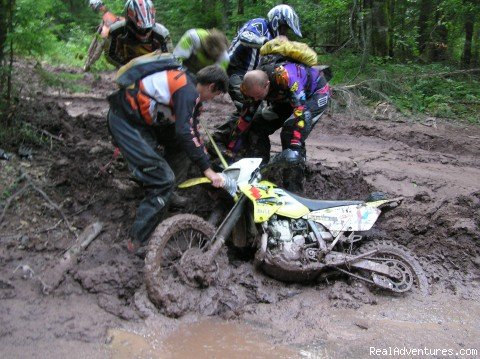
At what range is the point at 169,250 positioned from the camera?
384 centimetres

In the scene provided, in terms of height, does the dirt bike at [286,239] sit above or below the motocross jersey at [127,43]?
below

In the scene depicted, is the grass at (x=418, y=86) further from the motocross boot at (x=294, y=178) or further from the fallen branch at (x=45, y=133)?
the fallen branch at (x=45, y=133)

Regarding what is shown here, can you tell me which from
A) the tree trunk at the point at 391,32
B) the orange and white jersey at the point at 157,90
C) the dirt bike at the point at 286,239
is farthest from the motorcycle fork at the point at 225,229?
the tree trunk at the point at 391,32

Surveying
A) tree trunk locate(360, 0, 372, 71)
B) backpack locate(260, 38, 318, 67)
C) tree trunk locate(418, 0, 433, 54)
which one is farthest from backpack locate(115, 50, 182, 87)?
tree trunk locate(418, 0, 433, 54)

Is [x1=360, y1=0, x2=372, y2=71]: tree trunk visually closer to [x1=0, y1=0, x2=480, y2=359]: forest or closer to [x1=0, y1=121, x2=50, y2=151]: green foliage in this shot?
[x1=0, y1=0, x2=480, y2=359]: forest

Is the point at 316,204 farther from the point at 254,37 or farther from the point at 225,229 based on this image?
the point at 254,37

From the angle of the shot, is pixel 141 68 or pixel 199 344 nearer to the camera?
pixel 199 344

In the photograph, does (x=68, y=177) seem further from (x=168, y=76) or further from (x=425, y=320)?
(x=425, y=320)

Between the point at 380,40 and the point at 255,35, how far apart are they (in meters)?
9.69

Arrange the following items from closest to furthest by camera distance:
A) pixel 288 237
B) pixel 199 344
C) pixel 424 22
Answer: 1. pixel 199 344
2. pixel 288 237
3. pixel 424 22

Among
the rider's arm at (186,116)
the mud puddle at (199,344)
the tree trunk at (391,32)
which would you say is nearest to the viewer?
the mud puddle at (199,344)

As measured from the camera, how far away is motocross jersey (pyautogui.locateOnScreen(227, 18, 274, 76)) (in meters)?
5.57

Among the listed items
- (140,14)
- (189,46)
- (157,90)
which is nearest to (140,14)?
(140,14)

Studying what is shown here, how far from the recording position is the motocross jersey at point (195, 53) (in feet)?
15.8
